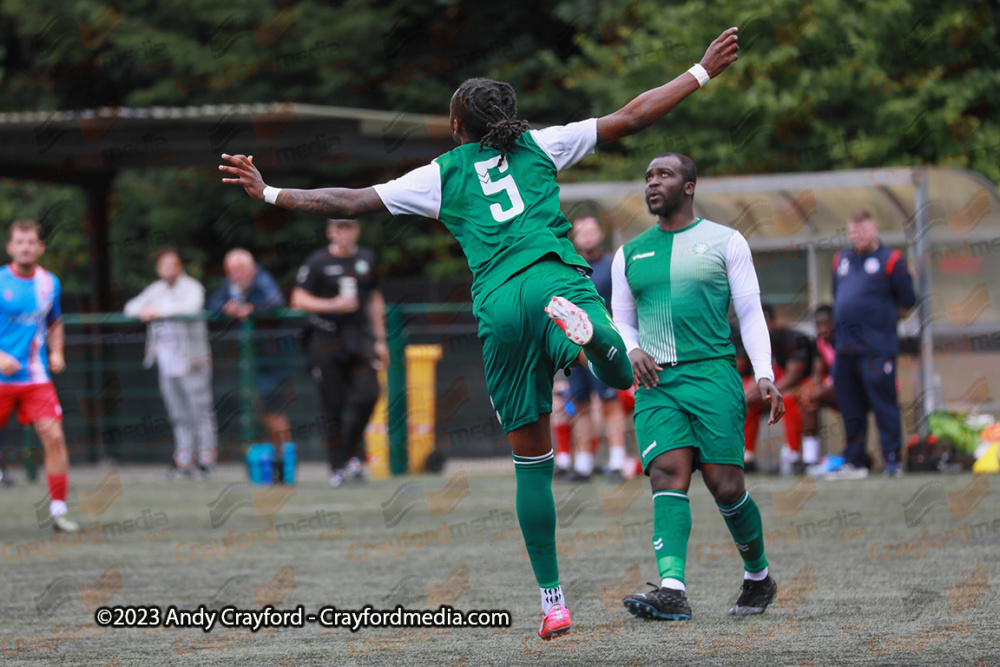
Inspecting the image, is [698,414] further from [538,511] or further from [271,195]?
[271,195]

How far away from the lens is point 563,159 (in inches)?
205

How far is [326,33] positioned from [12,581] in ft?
57.5

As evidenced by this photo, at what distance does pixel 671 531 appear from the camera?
5.70 m

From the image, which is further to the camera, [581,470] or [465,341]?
[465,341]

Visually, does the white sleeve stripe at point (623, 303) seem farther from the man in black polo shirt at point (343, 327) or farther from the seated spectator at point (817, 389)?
the seated spectator at point (817, 389)

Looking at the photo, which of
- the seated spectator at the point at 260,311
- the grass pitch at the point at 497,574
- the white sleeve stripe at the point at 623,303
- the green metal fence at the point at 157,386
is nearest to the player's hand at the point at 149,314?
the green metal fence at the point at 157,386

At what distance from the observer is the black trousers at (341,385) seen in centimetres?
1370

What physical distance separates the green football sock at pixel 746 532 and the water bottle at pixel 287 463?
9270 mm

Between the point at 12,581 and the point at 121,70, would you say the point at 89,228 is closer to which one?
the point at 121,70

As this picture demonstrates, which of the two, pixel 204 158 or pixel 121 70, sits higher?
pixel 121 70

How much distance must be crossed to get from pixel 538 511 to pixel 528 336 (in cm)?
69

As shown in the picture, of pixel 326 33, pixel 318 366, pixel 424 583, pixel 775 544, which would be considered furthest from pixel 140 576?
pixel 326 33

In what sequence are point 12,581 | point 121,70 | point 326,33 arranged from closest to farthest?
point 12,581
point 326,33
point 121,70

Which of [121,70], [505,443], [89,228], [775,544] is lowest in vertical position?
[505,443]
